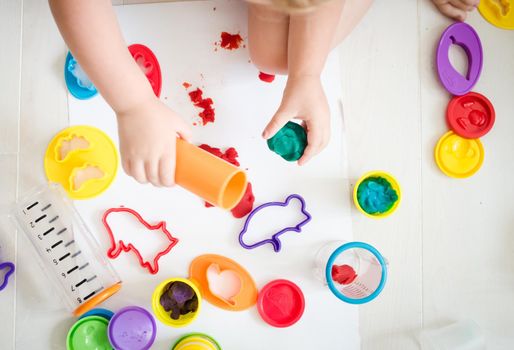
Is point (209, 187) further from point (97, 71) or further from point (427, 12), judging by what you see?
point (427, 12)

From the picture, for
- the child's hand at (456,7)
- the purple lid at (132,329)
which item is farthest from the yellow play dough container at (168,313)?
the child's hand at (456,7)

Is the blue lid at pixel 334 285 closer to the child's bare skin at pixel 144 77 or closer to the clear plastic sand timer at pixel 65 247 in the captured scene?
the child's bare skin at pixel 144 77

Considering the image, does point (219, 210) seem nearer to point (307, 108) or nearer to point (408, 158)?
point (307, 108)

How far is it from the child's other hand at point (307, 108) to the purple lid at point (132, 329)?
0.36m

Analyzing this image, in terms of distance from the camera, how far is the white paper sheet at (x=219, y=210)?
29.8 inches

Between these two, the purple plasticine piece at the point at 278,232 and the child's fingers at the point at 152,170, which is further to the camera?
the purple plasticine piece at the point at 278,232

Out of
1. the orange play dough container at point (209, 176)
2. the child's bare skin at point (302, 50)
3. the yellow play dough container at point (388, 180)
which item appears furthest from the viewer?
the yellow play dough container at point (388, 180)

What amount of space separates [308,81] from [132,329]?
470mm

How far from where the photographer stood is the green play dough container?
2.39 feet

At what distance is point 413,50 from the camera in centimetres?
A: 78

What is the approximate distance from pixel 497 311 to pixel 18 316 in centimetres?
81

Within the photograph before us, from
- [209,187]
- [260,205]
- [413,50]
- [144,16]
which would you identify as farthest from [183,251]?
[413,50]

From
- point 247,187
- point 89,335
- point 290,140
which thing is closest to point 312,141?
point 290,140

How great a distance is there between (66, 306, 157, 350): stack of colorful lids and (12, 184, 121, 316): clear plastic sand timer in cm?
Result: 4
